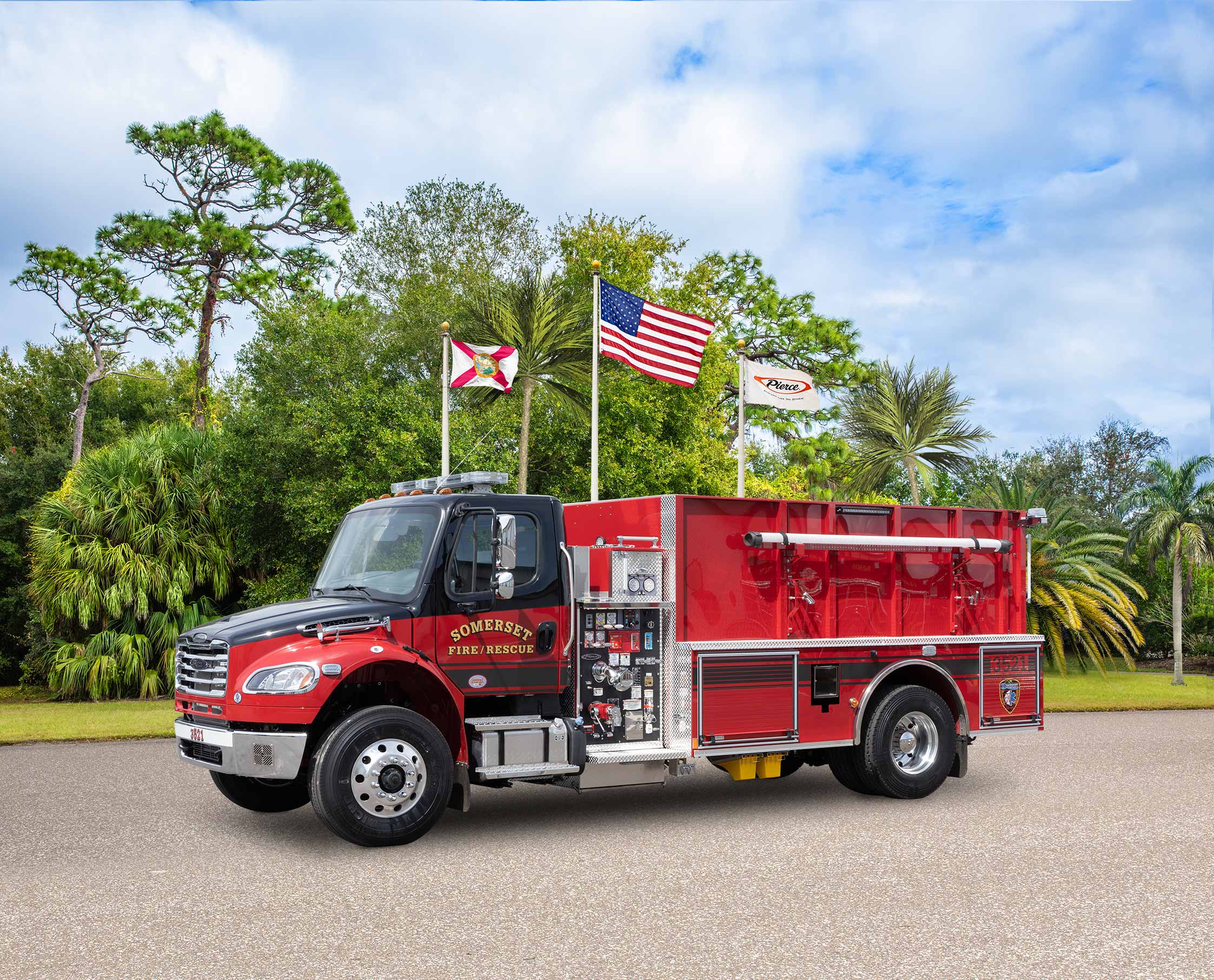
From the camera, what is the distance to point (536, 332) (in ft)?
66.6

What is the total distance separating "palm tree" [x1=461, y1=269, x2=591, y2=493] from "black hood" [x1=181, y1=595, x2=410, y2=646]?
1081cm

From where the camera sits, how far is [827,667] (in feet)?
33.9

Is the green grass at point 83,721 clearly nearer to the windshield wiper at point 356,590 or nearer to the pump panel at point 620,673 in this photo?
the windshield wiper at point 356,590

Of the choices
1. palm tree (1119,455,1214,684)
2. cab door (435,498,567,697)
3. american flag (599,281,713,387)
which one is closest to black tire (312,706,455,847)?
cab door (435,498,567,697)

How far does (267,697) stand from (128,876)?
1407 millimetres

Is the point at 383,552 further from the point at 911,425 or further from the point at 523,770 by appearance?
the point at 911,425

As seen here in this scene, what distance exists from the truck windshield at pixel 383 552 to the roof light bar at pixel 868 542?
2.79 meters

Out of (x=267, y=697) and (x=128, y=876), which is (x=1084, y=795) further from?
(x=128, y=876)

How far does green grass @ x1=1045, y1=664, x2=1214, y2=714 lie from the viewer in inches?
805

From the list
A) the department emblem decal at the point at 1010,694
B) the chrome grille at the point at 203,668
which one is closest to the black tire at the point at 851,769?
the department emblem decal at the point at 1010,694

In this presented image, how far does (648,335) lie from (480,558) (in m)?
8.72

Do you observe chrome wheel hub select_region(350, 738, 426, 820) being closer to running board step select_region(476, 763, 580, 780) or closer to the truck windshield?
running board step select_region(476, 763, 580, 780)

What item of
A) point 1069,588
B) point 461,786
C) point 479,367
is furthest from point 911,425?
point 461,786

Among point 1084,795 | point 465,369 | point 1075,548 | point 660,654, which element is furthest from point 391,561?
point 1075,548
